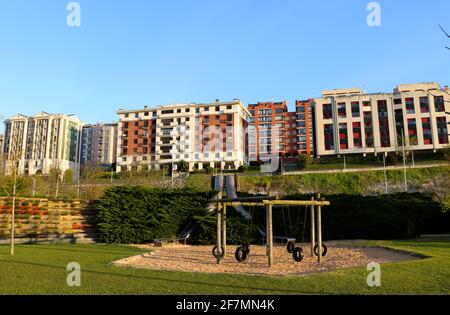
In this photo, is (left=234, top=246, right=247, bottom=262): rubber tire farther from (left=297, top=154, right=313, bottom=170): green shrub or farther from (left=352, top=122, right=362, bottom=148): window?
(left=352, top=122, right=362, bottom=148): window

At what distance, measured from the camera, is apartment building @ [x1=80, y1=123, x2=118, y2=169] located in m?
128

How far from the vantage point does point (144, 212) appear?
81.9 ft

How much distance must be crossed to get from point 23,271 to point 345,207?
19.4 metres

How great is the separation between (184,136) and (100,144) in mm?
51559

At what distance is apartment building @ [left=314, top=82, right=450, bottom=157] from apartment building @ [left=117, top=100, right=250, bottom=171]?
2145 centimetres

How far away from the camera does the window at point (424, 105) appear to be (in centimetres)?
7281

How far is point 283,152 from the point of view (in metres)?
109

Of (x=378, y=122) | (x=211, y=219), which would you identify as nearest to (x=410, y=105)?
(x=378, y=122)

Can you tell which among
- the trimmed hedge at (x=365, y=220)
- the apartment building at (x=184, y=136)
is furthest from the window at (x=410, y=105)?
the trimmed hedge at (x=365, y=220)

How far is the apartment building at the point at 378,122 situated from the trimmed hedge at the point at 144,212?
184ft

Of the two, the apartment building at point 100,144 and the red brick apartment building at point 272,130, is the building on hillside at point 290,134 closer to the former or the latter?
the red brick apartment building at point 272,130
